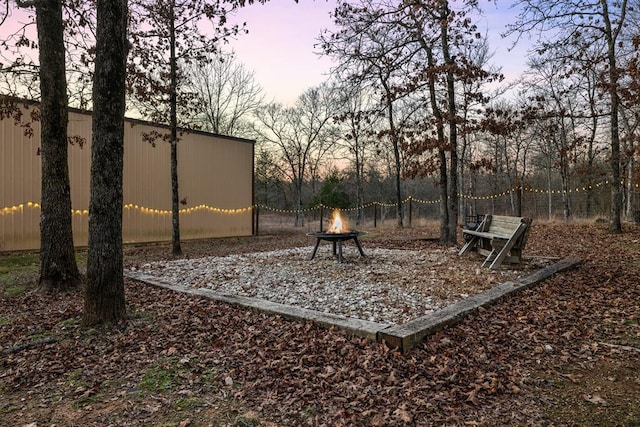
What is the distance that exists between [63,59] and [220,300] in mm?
4198

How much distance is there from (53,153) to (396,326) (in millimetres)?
5212

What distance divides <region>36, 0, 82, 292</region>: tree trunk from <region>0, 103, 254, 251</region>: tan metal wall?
5658mm

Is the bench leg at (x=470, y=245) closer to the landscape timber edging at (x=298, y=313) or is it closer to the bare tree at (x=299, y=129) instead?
the landscape timber edging at (x=298, y=313)

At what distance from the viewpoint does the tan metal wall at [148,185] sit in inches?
408

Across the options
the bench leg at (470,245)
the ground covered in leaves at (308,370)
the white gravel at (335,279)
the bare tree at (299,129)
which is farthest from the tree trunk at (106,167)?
the bare tree at (299,129)

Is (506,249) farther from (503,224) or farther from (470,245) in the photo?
(470,245)

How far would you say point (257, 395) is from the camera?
2.73 meters

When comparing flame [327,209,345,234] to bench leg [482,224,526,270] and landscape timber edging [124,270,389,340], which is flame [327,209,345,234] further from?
landscape timber edging [124,270,389,340]

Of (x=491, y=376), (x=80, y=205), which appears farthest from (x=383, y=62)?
(x=80, y=205)

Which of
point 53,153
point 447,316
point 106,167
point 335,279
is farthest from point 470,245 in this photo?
point 53,153

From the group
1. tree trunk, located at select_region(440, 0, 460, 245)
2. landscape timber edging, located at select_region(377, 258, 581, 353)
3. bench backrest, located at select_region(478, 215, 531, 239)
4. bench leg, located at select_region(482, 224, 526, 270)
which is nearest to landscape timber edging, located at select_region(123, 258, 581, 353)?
landscape timber edging, located at select_region(377, 258, 581, 353)

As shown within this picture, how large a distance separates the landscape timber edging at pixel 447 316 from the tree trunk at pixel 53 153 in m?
4.78

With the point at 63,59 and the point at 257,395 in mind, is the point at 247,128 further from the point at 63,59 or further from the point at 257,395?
the point at 257,395

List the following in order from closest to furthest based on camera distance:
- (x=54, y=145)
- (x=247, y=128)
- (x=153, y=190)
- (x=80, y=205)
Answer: (x=54, y=145) → (x=80, y=205) → (x=153, y=190) → (x=247, y=128)
